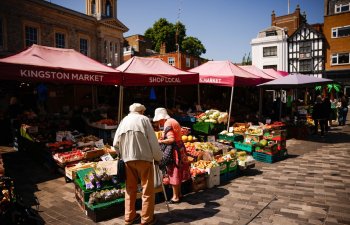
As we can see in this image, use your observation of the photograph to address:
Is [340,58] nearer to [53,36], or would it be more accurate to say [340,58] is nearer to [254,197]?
[53,36]

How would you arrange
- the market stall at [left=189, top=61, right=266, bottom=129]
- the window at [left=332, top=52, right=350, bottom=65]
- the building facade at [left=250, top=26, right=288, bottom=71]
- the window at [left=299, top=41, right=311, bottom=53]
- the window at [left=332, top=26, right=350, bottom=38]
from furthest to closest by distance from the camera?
1. the building facade at [left=250, top=26, right=288, bottom=71]
2. the window at [left=299, top=41, right=311, bottom=53]
3. the window at [left=332, top=26, right=350, bottom=38]
4. the window at [left=332, top=52, right=350, bottom=65]
5. the market stall at [left=189, top=61, right=266, bottom=129]

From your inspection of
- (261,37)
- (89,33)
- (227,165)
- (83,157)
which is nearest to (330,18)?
(261,37)

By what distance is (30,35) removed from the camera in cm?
1581

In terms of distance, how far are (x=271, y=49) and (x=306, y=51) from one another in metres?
4.56

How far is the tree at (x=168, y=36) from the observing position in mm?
43031

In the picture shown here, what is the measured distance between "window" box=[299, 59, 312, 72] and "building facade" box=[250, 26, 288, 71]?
1.97 m

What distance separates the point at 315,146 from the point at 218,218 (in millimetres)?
7906

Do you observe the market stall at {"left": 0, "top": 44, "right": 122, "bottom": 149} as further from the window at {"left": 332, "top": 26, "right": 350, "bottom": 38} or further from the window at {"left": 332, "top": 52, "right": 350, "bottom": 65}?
the window at {"left": 332, "top": 26, "right": 350, "bottom": 38}

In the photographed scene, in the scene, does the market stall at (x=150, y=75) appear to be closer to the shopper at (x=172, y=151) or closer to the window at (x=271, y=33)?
the shopper at (x=172, y=151)

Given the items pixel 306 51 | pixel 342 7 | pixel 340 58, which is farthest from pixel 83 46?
pixel 342 7

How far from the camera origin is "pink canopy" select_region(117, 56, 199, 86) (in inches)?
326

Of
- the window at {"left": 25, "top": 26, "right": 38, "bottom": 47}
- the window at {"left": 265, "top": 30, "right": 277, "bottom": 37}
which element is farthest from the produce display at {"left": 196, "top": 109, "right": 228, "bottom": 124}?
the window at {"left": 265, "top": 30, "right": 277, "bottom": 37}

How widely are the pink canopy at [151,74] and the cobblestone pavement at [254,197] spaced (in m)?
3.73

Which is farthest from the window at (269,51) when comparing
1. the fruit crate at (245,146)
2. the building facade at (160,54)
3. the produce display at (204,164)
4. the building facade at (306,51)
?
the produce display at (204,164)
